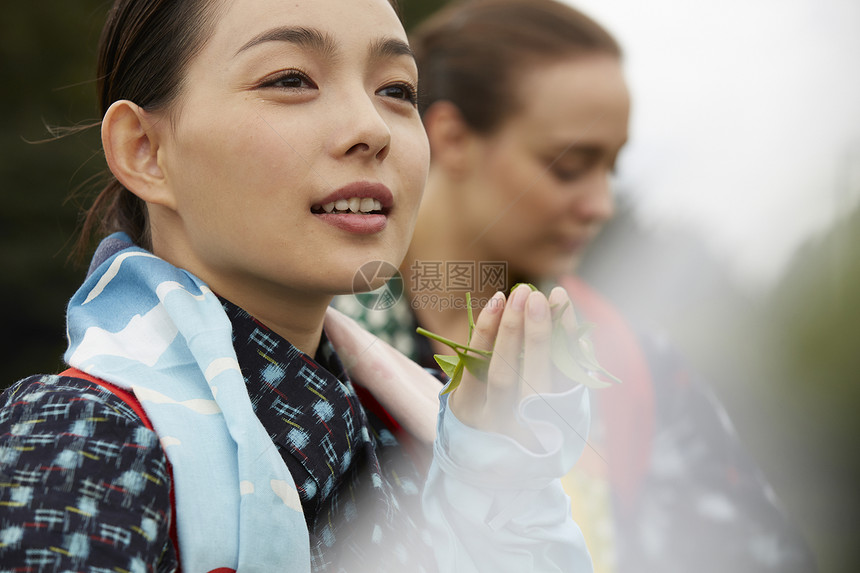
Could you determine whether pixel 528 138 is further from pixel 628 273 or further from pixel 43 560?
pixel 43 560

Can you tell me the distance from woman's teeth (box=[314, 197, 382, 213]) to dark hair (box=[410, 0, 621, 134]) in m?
0.15

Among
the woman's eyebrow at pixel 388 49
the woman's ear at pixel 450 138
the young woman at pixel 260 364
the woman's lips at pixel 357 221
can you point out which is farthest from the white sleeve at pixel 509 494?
the woman's ear at pixel 450 138

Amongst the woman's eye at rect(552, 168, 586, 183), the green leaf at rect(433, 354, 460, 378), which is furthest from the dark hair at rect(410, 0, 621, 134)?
the green leaf at rect(433, 354, 460, 378)

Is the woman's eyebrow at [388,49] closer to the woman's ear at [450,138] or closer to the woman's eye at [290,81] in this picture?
the woman's eye at [290,81]

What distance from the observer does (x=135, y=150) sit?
513mm

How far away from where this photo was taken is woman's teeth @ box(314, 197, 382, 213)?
46 cm

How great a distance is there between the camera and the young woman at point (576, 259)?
0.57 meters

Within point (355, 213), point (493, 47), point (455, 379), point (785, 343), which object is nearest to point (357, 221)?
point (355, 213)

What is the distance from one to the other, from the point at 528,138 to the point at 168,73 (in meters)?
0.32

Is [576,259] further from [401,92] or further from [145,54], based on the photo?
[145,54]

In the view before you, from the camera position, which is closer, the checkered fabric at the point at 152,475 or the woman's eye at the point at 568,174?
the checkered fabric at the point at 152,475

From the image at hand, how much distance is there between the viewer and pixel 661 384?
37.3 inches

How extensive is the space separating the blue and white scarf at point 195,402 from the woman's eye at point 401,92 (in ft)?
0.54

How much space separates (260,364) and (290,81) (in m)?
0.17
